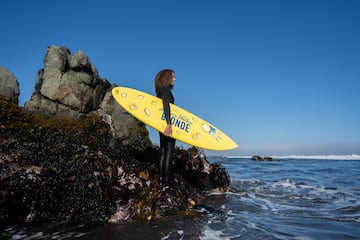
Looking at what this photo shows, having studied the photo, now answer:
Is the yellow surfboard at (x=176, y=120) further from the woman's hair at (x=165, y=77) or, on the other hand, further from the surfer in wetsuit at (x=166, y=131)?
the woman's hair at (x=165, y=77)

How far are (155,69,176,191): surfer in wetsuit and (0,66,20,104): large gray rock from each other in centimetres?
584

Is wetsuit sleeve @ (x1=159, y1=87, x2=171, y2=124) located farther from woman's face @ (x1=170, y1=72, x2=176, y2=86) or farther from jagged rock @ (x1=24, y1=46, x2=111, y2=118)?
jagged rock @ (x1=24, y1=46, x2=111, y2=118)

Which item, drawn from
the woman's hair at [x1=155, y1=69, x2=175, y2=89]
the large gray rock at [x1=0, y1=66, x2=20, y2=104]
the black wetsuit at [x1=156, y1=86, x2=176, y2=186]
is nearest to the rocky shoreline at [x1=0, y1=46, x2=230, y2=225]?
the black wetsuit at [x1=156, y1=86, x2=176, y2=186]

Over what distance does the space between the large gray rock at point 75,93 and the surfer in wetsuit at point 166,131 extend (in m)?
2.97

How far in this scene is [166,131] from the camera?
521 cm

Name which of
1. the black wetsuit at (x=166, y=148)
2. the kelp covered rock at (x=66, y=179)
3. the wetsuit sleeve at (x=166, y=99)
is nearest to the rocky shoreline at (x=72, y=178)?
the kelp covered rock at (x=66, y=179)

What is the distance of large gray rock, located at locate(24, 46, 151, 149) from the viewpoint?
902 centimetres

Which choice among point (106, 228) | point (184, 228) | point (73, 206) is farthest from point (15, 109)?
point (184, 228)

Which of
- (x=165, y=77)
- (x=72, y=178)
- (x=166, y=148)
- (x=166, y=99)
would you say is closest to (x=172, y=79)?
(x=165, y=77)

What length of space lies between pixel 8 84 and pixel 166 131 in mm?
6411

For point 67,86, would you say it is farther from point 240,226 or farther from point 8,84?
point 240,226

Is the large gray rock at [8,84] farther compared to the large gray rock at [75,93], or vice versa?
the large gray rock at [75,93]

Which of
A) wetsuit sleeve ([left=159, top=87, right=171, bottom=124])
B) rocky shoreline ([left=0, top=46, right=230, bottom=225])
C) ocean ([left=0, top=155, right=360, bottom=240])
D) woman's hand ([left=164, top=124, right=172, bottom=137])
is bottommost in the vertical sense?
ocean ([left=0, top=155, right=360, bottom=240])

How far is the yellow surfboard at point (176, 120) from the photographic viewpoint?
5930 mm
